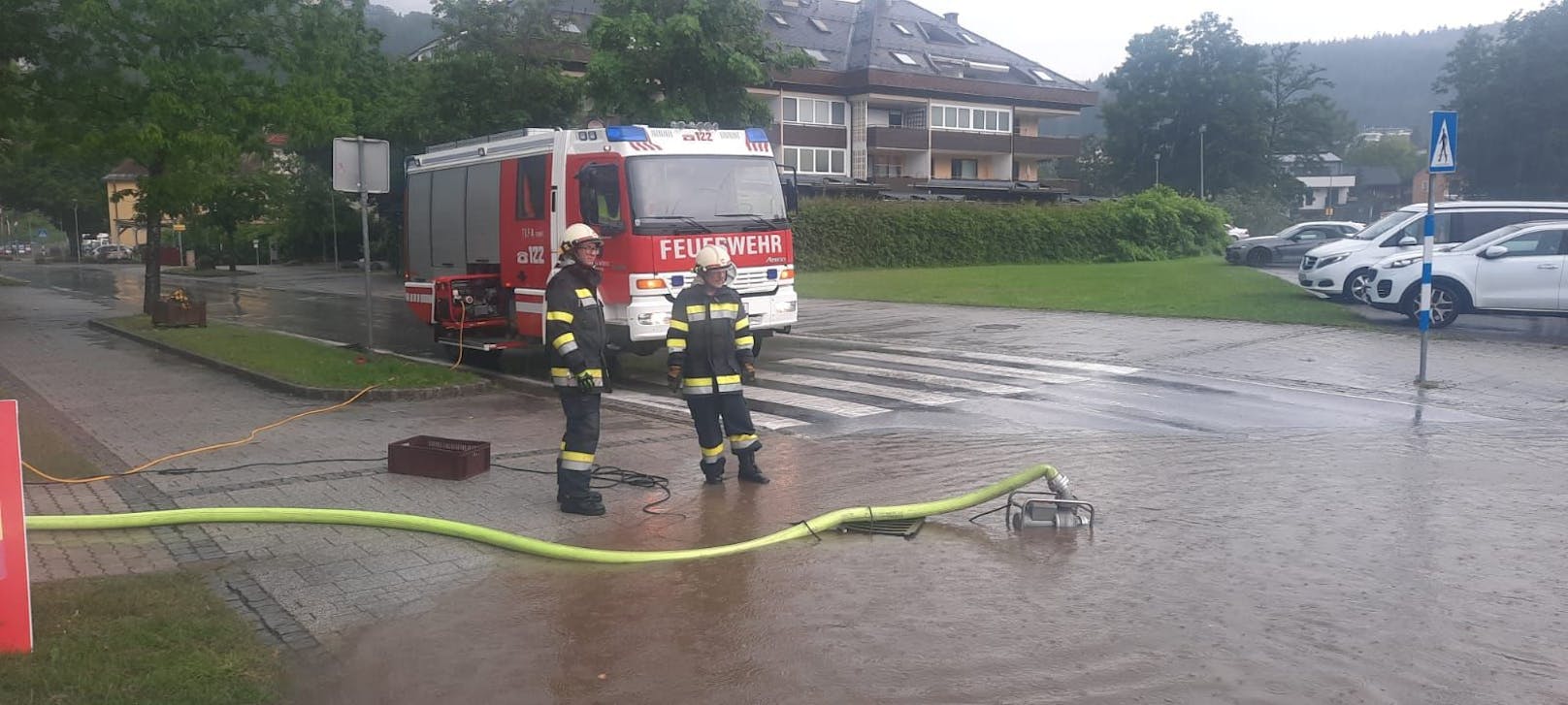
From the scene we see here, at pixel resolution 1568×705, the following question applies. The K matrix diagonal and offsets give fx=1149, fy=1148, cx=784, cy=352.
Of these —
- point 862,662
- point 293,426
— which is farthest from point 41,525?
point 862,662

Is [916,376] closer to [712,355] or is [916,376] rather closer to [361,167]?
[712,355]

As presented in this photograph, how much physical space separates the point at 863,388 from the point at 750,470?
481 centimetres

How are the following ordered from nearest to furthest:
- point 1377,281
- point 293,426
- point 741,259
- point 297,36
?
point 293,426, point 741,259, point 1377,281, point 297,36

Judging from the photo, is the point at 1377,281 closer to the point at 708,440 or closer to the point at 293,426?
the point at 708,440

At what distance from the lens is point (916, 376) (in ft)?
44.8

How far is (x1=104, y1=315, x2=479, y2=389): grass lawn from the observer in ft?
41.1

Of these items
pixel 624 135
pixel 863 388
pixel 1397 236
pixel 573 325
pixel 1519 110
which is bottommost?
pixel 863 388

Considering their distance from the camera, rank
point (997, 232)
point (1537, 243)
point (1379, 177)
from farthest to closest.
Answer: point (1379, 177)
point (997, 232)
point (1537, 243)

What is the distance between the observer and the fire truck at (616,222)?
12.7 m

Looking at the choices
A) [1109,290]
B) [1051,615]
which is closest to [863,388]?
[1051,615]

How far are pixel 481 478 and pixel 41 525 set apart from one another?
2.69m

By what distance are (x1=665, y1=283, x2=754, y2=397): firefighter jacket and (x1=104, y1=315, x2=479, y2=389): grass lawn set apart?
5411mm

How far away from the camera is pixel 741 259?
13.4 meters

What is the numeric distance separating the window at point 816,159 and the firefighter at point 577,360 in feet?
161
